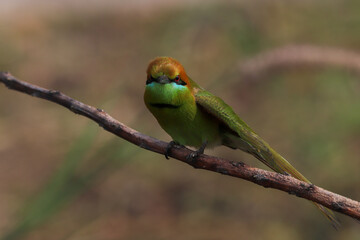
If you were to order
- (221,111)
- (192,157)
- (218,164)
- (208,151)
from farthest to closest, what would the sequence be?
(208,151)
(221,111)
(192,157)
(218,164)

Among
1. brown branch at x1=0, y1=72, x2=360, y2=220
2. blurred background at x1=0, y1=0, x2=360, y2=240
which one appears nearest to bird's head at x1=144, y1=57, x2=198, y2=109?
brown branch at x1=0, y1=72, x2=360, y2=220

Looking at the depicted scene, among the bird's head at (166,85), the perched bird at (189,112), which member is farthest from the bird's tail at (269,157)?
the bird's head at (166,85)

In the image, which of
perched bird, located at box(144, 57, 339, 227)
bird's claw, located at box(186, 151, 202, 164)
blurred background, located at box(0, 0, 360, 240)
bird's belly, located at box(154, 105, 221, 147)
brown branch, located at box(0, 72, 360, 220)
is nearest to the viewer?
brown branch, located at box(0, 72, 360, 220)

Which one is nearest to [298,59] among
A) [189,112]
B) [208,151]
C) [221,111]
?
[221,111]

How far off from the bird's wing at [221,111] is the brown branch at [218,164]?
23 centimetres

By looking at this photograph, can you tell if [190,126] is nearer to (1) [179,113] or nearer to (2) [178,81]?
(1) [179,113]

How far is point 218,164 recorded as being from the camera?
2.04 m

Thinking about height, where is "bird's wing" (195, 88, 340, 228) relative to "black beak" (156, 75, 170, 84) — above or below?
below

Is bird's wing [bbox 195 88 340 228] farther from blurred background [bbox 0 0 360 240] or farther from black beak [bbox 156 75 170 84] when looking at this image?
blurred background [bbox 0 0 360 240]

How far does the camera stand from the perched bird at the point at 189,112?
89.4 inches

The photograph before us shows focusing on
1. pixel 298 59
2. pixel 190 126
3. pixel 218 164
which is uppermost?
pixel 298 59

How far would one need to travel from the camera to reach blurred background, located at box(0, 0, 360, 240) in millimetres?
3727

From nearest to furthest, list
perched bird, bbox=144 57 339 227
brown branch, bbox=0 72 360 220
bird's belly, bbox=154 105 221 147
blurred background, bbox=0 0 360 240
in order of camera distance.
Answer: brown branch, bbox=0 72 360 220, perched bird, bbox=144 57 339 227, bird's belly, bbox=154 105 221 147, blurred background, bbox=0 0 360 240

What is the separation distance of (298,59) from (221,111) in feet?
1.83
